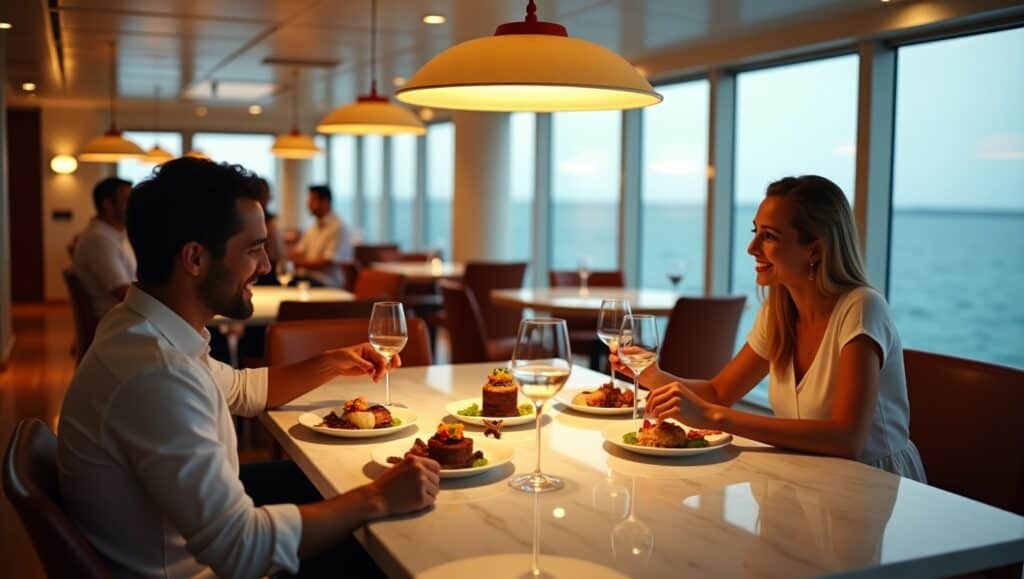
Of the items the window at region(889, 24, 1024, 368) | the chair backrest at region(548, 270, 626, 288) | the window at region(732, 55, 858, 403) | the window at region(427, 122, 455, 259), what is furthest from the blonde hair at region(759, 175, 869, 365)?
the window at region(427, 122, 455, 259)

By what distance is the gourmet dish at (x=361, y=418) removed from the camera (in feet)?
7.01

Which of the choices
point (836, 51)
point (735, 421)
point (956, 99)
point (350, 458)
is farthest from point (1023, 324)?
point (350, 458)

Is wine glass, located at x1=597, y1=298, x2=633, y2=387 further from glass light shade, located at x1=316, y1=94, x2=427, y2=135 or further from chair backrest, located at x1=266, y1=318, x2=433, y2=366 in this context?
glass light shade, located at x1=316, y1=94, x2=427, y2=135

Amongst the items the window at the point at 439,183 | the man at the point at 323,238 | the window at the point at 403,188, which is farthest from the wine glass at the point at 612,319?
the window at the point at 403,188

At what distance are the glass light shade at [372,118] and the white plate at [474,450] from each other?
2.47m

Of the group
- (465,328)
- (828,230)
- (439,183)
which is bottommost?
(465,328)

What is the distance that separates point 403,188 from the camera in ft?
43.8

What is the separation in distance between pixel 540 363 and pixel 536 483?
10.3 inches

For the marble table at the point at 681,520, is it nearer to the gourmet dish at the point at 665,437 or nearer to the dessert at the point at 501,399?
the gourmet dish at the point at 665,437

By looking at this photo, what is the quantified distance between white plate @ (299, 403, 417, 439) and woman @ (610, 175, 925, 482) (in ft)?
1.72

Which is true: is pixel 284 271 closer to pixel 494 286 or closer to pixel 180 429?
pixel 494 286

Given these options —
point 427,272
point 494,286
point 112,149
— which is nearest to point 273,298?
point 494,286

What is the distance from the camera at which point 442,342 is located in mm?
9781

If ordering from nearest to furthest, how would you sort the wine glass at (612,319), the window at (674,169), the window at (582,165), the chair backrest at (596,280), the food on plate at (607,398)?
the wine glass at (612,319) < the food on plate at (607,398) < the chair backrest at (596,280) < the window at (674,169) < the window at (582,165)
